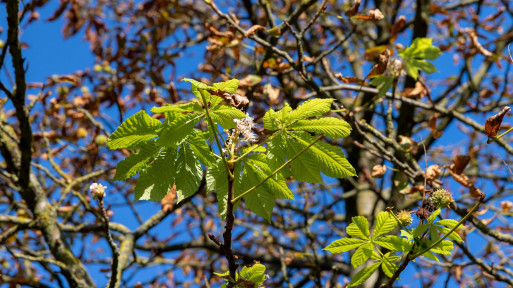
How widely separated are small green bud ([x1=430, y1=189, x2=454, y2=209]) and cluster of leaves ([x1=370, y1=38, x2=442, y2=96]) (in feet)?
3.27

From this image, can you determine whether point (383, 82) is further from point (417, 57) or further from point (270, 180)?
point (270, 180)

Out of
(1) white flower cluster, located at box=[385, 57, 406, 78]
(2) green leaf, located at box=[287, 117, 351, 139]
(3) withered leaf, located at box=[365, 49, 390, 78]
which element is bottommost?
(2) green leaf, located at box=[287, 117, 351, 139]

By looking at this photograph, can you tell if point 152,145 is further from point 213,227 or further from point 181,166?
point 213,227

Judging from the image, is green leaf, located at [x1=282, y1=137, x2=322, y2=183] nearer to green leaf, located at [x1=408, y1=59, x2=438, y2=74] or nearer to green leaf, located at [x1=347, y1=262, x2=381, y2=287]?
green leaf, located at [x1=347, y1=262, x2=381, y2=287]

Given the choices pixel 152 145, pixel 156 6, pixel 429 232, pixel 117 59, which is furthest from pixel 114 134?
pixel 156 6

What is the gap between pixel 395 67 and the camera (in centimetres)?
217

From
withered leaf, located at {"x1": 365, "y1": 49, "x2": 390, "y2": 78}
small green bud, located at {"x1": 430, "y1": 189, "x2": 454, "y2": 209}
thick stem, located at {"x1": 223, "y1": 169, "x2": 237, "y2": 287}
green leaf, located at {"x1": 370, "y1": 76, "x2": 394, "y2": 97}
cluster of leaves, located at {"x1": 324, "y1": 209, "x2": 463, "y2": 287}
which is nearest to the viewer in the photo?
thick stem, located at {"x1": 223, "y1": 169, "x2": 237, "y2": 287}

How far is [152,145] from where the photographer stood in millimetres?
1158

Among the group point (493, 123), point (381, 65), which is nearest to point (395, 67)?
point (381, 65)

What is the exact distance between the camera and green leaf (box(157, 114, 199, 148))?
104 cm

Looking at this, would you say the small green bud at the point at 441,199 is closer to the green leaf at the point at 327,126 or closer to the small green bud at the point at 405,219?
the small green bud at the point at 405,219

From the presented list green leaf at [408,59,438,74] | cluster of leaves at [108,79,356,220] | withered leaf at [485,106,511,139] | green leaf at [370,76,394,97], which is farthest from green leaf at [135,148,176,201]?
green leaf at [408,59,438,74]

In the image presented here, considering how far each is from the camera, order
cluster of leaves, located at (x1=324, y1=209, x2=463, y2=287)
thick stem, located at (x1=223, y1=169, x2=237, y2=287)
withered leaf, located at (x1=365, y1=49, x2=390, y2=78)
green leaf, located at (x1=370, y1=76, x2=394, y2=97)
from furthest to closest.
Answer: green leaf, located at (x1=370, y1=76, x2=394, y2=97) → withered leaf, located at (x1=365, y1=49, x2=390, y2=78) → cluster of leaves, located at (x1=324, y1=209, x2=463, y2=287) → thick stem, located at (x1=223, y1=169, x2=237, y2=287)

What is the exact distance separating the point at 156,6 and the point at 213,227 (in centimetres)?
241
